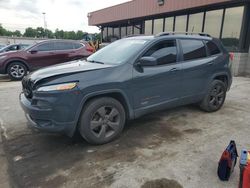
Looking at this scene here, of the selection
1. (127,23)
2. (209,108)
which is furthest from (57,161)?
(127,23)

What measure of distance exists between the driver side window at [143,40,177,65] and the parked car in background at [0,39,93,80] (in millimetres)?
6742

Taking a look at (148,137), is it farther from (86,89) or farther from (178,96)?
(86,89)

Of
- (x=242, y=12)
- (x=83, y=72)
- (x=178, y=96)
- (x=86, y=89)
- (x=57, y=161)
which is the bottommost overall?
(x=57, y=161)

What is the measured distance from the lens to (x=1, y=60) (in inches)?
340

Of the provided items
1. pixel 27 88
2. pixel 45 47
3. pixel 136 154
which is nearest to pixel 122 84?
pixel 136 154

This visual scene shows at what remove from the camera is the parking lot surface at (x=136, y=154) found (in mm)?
2482

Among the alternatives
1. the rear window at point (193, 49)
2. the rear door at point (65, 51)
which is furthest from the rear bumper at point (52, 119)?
the rear door at point (65, 51)

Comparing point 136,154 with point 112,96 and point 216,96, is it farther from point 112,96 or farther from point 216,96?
point 216,96

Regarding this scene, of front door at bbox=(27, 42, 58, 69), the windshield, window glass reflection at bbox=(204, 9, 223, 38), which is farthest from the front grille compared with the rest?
window glass reflection at bbox=(204, 9, 223, 38)

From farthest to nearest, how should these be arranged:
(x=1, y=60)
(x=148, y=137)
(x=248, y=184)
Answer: (x=1, y=60), (x=148, y=137), (x=248, y=184)

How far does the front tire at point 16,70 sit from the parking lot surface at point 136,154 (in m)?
5.08

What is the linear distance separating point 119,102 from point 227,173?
1.76 metres

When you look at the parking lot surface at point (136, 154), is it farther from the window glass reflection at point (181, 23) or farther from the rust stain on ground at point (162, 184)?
the window glass reflection at point (181, 23)

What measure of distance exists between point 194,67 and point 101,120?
7.27ft
